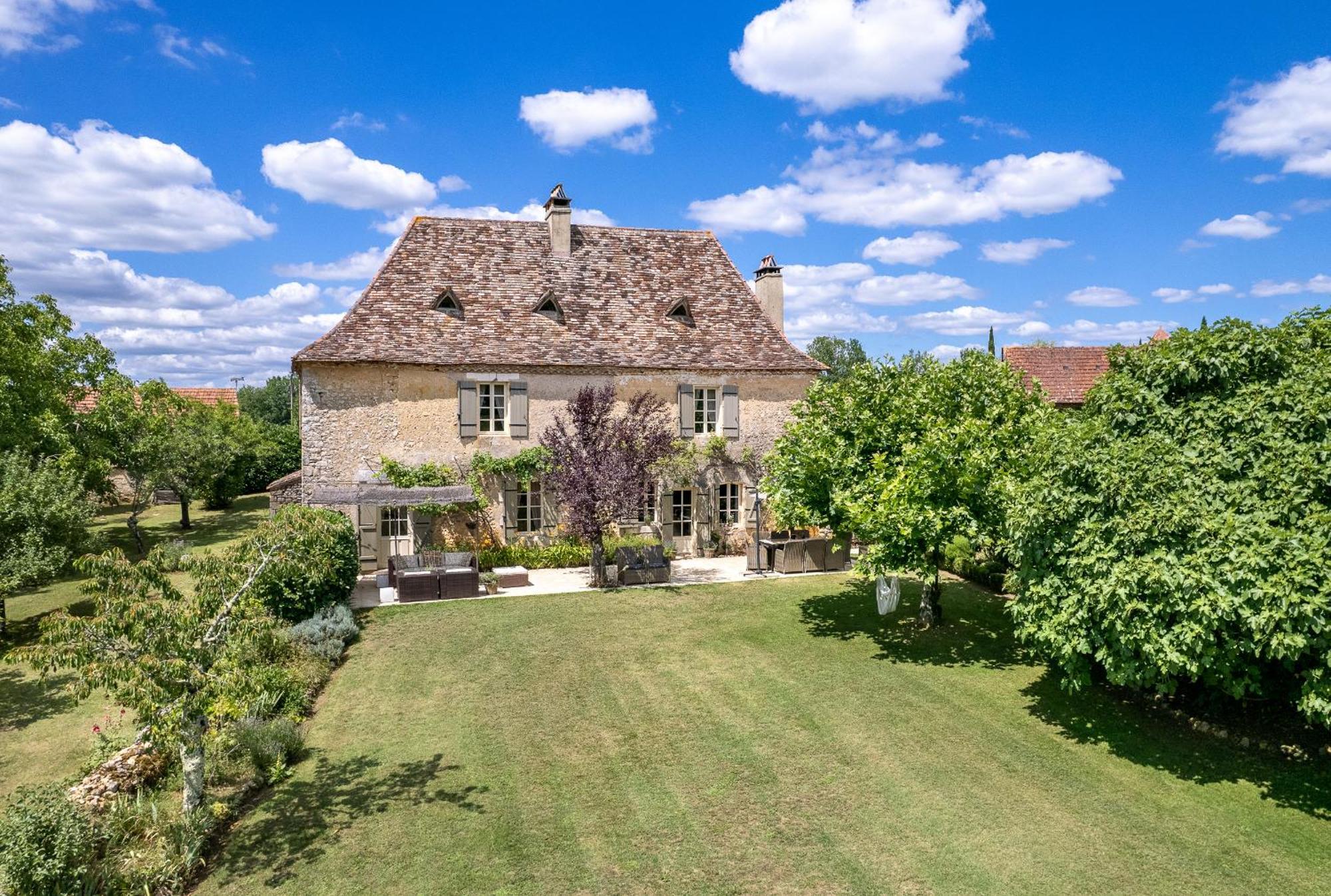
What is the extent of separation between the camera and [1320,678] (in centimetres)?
794

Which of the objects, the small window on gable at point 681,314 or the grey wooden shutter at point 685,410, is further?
the small window on gable at point 681,314

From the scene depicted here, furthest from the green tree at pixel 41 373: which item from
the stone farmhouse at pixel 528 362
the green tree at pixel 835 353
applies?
the green tree at pixel 835 353

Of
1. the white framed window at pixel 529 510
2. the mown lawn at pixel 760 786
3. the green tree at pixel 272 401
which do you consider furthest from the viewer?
the green tree at pixel 272 401

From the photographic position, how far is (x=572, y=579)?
66.0 feet

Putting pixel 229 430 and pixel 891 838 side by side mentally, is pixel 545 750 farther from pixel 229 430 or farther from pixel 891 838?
pixel 229 430

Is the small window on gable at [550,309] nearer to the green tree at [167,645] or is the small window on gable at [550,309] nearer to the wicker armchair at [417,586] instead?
the wicker armchair at [417,586]

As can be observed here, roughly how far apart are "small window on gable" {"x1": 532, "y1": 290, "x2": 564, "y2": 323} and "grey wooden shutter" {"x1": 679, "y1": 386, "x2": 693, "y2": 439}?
13.6ft

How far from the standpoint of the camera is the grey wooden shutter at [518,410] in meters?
21.6

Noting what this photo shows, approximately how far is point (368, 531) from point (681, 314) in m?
11.1

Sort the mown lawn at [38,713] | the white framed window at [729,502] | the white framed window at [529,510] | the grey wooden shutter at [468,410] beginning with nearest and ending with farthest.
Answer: the mown lawn at [38,713], the grey wooden shutter at [468,410], the white framed window at [529,510], the white framed window at [729,502]

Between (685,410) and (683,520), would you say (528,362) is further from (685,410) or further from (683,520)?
(683,520)

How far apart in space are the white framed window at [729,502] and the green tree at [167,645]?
1588 cm

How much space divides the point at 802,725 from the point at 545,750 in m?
3.53

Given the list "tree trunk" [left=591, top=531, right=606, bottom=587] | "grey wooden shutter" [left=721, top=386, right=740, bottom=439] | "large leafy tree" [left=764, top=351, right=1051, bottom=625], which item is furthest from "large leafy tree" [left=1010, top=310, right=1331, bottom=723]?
"grey wooden shutter" [left=721, top=386, right=740, bottom=439]
